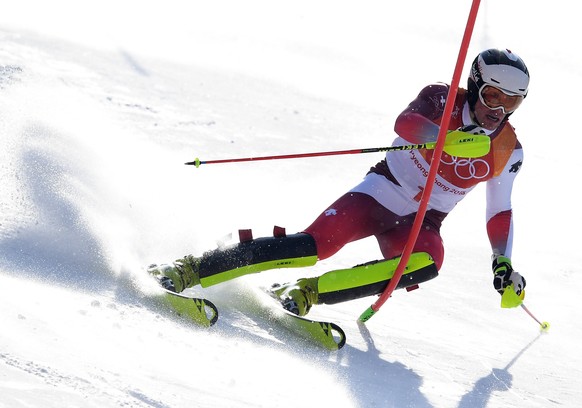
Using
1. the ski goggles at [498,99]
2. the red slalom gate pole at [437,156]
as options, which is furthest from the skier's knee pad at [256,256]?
the ski goggles at [498,99]

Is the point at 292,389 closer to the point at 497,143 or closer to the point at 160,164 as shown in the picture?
the point at 497,143

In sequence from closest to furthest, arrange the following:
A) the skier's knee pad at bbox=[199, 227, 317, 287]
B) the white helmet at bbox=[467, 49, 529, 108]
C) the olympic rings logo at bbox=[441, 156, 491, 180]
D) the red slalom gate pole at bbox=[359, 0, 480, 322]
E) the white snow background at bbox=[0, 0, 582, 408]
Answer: the white snow background at bbox=[0, 0, 582, 408], the red slalom gate pole at bbox=[359, 0, 480, 322], the skier's knee pad at bbox=[199, 227, 317, 287], the white helmet at bbox=[467, 49, 529, 108], the olympic rings logo at bbox=[441, 156, 491, 180]

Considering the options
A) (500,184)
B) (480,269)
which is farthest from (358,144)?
(500,184)

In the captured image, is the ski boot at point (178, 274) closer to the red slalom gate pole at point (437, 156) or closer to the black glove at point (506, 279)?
the red slalom gate pole at point (437, 156)

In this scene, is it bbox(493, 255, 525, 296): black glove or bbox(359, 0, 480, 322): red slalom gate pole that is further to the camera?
bbox(493, 255, 525, 296): black glove

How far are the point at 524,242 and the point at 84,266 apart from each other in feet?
12.7

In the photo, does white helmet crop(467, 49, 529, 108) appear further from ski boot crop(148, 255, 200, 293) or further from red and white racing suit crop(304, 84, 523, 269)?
ski boot crop(148, 255, 200, 293)

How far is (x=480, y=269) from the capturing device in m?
6.09

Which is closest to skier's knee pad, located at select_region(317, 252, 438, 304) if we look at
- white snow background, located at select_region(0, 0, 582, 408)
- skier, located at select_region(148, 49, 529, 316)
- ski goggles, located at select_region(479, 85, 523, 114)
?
skier, located at select_region(148, 49, 529, 316)

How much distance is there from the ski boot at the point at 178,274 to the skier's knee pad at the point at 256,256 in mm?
36

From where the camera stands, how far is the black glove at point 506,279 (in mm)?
4297

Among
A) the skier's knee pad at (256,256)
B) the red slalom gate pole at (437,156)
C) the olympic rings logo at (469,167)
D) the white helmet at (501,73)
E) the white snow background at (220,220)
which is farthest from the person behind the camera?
the olympic rings logo at (469,167)

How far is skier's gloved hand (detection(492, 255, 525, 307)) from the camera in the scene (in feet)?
13.9

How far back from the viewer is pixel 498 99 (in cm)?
451
